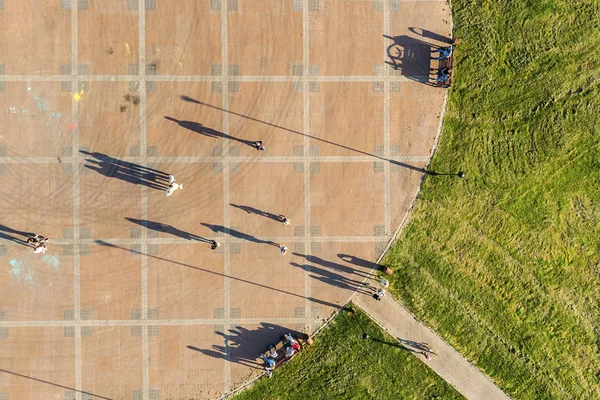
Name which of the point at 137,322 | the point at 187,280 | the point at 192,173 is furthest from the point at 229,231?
the point at 137,322

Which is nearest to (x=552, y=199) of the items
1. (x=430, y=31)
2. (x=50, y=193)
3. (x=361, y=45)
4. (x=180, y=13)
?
(x=430, y=31)

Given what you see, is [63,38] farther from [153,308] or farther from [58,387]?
[58,387]

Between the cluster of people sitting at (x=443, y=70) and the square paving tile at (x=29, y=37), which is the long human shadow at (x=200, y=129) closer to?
the square paving tile at (x=29, y=37)

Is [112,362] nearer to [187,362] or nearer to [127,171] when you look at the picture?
[187,362]

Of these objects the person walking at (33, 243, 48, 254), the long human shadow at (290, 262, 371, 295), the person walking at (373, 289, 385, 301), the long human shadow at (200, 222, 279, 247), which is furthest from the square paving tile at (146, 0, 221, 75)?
the person walking at (373, 289, 385, 301)

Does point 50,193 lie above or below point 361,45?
below

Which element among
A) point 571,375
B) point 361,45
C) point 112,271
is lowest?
point 571,375
